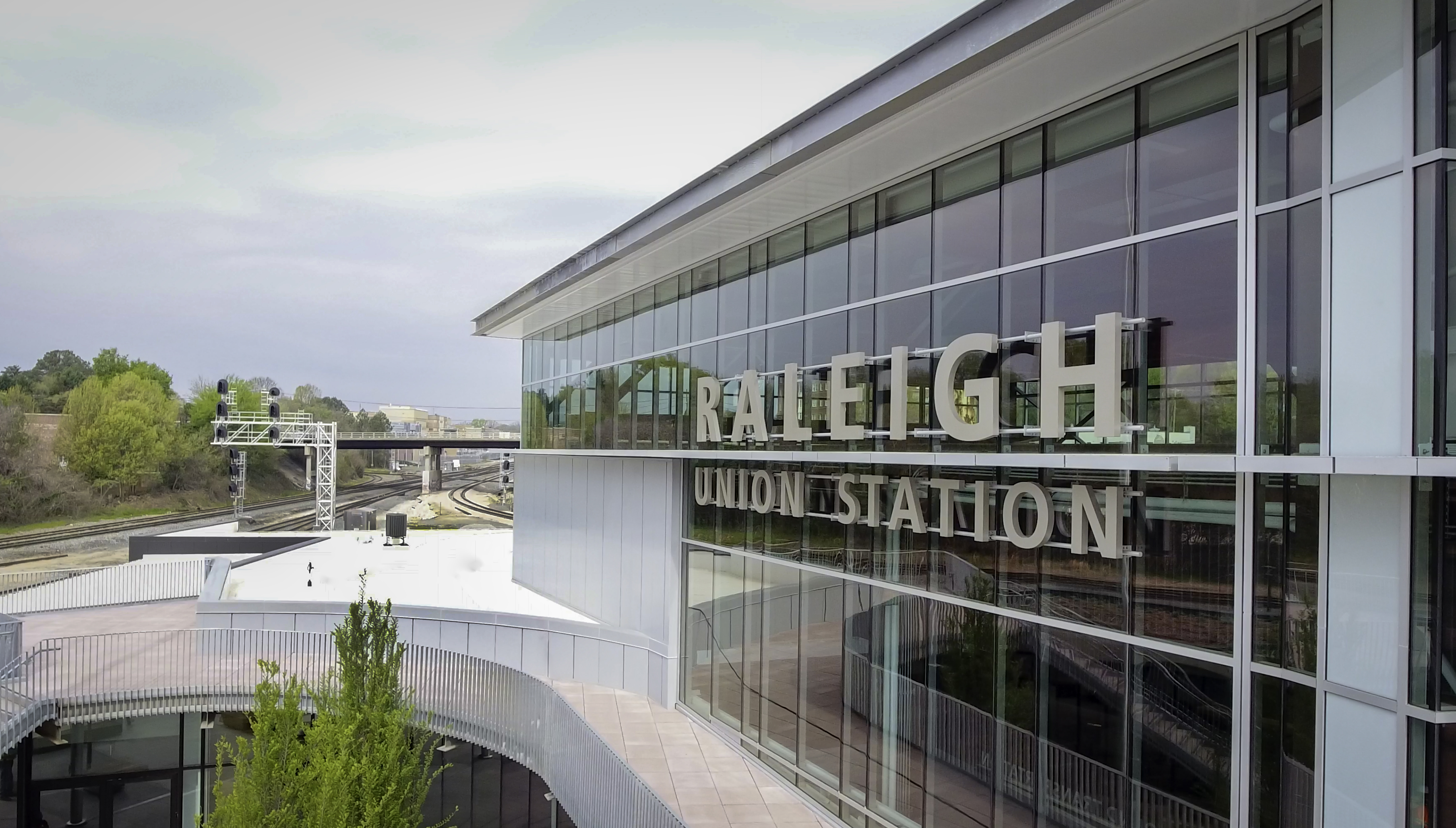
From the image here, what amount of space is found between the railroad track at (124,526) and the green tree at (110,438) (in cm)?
504

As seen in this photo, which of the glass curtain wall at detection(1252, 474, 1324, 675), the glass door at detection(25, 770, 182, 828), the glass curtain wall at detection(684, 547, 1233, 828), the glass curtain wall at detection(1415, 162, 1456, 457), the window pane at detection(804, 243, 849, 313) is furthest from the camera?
the glass door at detection(25, 770, 182, 828)

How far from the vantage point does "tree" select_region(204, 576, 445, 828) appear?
1160cm

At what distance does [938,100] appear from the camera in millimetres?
9992

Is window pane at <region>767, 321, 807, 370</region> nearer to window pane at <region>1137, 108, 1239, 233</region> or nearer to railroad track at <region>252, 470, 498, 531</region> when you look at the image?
window pane at <region>1137, 108, 1239, 233</region>

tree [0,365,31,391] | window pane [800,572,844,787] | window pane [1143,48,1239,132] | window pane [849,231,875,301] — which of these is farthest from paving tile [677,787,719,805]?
tree [0,365,31,391]

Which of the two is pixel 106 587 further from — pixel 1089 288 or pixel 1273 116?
pixel 1273 116

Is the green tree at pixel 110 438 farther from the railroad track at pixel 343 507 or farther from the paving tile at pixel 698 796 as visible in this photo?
the paving tile at pixel 698 796

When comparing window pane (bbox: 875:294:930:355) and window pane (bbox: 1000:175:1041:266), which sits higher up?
window pane (bbox: 1000:175:1041:266)

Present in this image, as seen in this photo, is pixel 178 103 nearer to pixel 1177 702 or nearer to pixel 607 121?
pixel 607 121

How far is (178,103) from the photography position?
96562 millimetres

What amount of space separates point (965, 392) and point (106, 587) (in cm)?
2875

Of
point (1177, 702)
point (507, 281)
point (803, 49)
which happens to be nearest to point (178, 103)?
point (803, 49)

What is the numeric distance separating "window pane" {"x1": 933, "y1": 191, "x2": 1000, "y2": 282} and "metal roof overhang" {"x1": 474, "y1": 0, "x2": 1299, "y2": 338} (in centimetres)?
72

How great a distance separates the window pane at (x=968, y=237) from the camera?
1073cm
